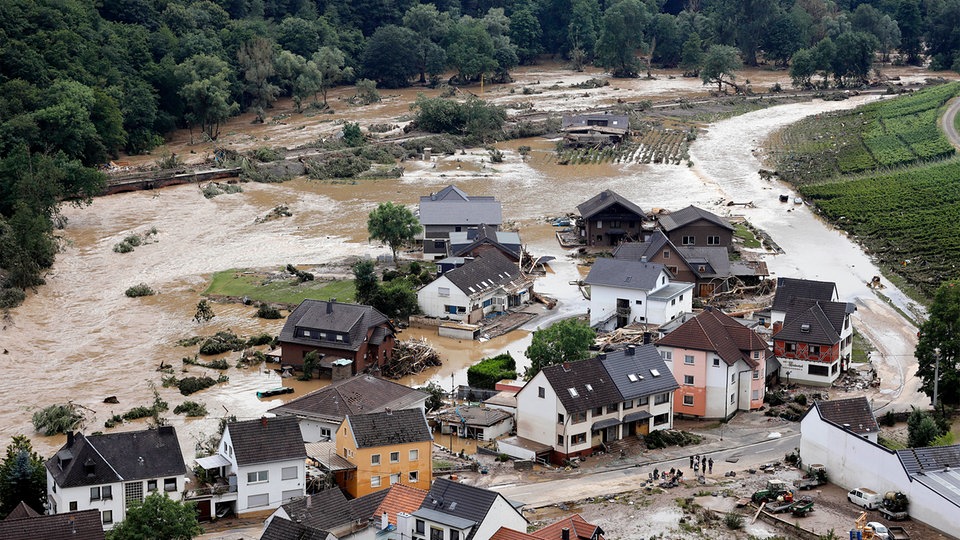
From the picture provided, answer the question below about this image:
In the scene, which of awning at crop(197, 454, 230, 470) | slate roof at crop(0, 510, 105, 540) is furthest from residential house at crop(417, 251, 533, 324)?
slate roof at crop(0, 510, 105, 540)

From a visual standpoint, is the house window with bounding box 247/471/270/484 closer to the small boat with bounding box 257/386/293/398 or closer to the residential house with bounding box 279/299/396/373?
the small boat with bounding box 257/386/293/398

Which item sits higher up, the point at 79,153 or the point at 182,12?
the point at 182,12

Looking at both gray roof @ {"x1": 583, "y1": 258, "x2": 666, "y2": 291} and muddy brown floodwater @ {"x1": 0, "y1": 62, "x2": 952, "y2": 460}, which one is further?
gray roof @ {"x1": 583, "y1": 258, "x2": 666, "y2": 291}

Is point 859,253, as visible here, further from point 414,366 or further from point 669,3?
point 669,3

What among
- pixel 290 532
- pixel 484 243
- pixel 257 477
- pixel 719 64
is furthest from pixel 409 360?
pixel 719 64

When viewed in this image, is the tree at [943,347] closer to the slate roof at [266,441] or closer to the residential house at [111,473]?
the slate roof at [266,441]

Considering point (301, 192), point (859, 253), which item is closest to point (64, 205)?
point (301, 192)
